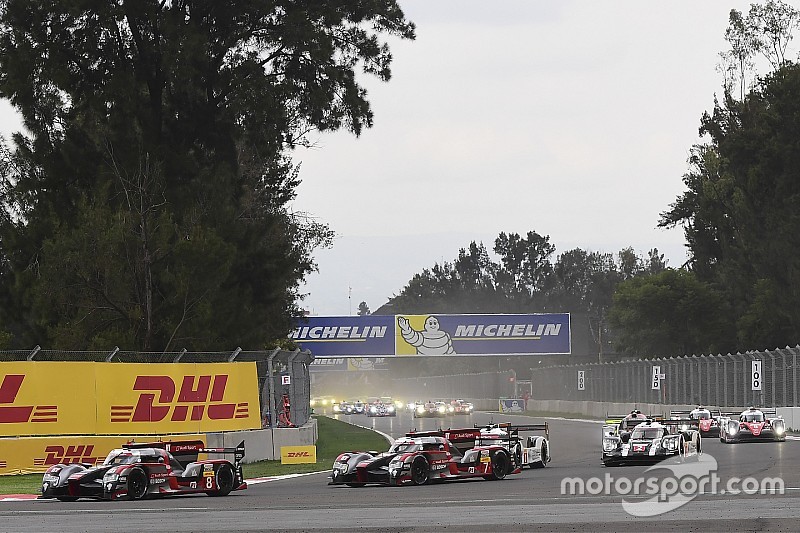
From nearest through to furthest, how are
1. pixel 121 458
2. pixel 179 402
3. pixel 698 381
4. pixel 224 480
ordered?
1. pixel 121 458
2. pixel 224 480
3. pixel 179 402
4. pixel 698 381

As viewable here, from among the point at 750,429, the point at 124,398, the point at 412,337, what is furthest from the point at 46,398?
the point at 412,337

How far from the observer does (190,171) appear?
41.8 meters

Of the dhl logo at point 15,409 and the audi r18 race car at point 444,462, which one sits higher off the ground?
the dhl logo at point 15,409

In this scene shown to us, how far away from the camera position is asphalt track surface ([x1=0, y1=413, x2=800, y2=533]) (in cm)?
1443

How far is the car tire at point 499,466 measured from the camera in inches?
945

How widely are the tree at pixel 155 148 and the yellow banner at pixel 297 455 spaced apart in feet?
21.4

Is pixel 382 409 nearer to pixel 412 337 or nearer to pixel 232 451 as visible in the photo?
pixel 412 337

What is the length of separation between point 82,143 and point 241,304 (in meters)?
7.46

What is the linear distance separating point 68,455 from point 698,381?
37098 mm

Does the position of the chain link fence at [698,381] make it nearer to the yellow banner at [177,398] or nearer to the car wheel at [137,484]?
the yellow banner at [177,398]

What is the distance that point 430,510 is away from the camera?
55.2 ft

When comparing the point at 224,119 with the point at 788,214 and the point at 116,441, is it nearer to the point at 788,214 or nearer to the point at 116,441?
the point at 116,441

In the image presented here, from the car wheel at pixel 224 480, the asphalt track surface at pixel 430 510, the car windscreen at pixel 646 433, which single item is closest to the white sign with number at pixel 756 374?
the car windscreen at pixel 646 433

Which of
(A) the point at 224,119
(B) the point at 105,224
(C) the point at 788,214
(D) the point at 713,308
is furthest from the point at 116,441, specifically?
(D) the point at 713,308
